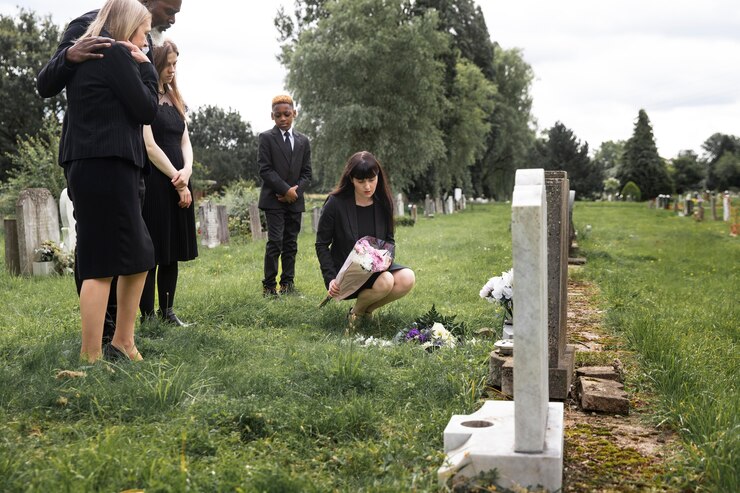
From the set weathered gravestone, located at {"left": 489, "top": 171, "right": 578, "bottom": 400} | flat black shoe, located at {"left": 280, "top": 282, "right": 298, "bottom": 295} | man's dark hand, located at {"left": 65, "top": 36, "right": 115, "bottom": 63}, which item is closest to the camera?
man's dark hand, located at {"left": 65, "top": 36, "right": 115, "bottom": 63}

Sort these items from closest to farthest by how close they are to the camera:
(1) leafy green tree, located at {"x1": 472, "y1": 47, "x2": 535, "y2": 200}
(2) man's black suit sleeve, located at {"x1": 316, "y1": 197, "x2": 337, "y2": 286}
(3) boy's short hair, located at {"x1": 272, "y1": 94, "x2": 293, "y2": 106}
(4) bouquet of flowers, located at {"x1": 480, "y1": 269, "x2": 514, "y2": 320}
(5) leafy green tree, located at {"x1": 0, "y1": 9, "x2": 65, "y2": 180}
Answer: (4) bouquet of flowers, located at {"x1": 480, "y1": 269, "x2": 514, "y2": 320}
(2) man's black suit sleeve, located at {"x1": 316, "y1": 197, "x2": 337, "y2": 286}
(3) boy's short hair, located at {"x1": 272, "y1": 94, "x2": 293, "y2": 106}
(5) leafy green tree, located at {"x1": 0, "y1": 9, "x2": 65, "y2": 180}
(1) leafy green tree, located at {"x1": 472, "y1": 47, "x2": 535, "y2": 200}

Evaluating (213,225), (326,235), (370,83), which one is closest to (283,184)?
(326,235)

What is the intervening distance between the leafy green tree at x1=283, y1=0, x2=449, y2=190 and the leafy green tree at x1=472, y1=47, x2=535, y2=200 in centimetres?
1765

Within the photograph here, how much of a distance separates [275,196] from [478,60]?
45222 millimetres

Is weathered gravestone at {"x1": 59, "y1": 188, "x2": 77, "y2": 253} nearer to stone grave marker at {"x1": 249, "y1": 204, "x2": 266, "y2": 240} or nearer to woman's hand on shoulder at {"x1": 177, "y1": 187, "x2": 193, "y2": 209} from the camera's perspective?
woman's hand on shoulder at {"x1": 177, "y1": 187, "x2": 193, "y2": 209}

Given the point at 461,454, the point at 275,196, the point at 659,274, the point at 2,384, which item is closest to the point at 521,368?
the point at 461,454

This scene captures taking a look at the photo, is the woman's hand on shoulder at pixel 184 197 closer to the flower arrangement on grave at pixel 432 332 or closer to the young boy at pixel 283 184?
the flower arrangement on grave at pixel 432 332

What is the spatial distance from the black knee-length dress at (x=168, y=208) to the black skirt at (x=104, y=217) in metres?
1.43

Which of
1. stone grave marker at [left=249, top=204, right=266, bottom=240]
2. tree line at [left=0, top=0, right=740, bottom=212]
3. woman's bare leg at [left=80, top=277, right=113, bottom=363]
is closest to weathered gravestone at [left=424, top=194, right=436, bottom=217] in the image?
tree line at [left=0, top=0, right=740, bottom=212]

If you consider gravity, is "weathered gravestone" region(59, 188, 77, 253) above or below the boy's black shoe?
above

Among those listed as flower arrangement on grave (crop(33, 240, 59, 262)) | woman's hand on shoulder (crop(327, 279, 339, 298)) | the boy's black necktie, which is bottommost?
woman's hand on shoulder (crop(327, 279, 339, 298))

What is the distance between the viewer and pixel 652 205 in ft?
162

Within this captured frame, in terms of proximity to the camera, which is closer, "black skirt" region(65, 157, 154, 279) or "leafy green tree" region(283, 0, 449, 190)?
"black skirt" region(65, 157, 154, 279)

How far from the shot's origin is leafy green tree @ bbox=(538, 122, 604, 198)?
246 feet
